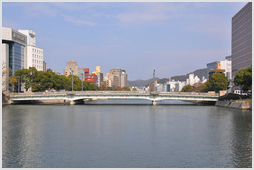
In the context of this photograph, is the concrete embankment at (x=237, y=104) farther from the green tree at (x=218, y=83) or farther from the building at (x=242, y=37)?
the building at (x=242, y=37)

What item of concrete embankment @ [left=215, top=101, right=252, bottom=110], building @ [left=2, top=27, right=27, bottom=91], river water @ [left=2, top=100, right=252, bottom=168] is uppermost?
building @ [left=2, top=27, right=27, bottom=91]

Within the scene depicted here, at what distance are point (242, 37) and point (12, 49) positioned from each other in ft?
362

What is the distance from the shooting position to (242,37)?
159m

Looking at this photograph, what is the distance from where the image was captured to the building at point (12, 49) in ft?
520

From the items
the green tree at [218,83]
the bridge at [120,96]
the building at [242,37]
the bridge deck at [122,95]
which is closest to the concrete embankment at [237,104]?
the bridge at [120,96]

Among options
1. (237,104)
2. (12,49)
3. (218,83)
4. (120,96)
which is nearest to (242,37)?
(218,83)

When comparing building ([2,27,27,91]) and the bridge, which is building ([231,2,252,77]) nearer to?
the bridge

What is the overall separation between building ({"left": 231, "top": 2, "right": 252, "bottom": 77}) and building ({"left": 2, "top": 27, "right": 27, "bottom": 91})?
4190 inches

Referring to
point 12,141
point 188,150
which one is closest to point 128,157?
point 188,150

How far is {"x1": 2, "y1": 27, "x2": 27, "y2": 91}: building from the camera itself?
15850 centimetres

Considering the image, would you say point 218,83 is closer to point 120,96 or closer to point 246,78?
point 120,96

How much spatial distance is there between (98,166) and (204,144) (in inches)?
603

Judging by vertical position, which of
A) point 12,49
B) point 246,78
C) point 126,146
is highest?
point 12,49

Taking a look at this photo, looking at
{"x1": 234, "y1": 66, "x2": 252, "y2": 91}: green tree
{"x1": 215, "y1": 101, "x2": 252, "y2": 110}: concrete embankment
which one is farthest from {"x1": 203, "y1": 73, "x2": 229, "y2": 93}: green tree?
{"x1": 234, "y1": 66, "x2": 252, "y2": 91}: green tree
